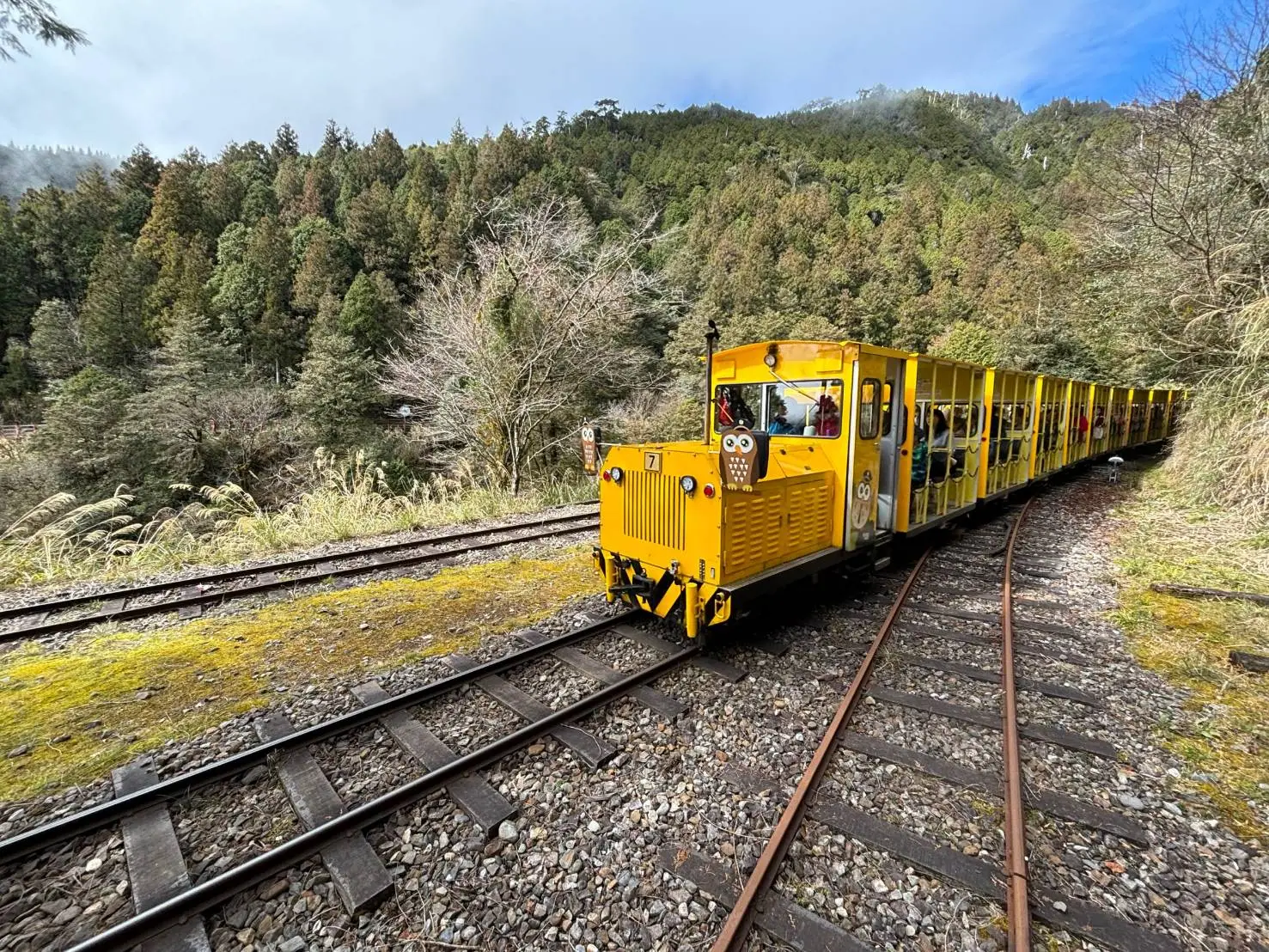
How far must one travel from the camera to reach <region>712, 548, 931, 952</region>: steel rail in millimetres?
2293

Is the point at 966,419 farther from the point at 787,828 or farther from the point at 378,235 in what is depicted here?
the point at 378,235

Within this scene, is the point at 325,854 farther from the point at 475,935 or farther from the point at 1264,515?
the point at 1264,515

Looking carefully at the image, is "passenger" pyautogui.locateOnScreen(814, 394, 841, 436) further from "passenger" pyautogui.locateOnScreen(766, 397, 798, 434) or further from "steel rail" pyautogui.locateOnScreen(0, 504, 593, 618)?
"steel rail" pyautogui.locateOnScreen(0, 504, 593, 618)

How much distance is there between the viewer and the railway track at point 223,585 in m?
5.67

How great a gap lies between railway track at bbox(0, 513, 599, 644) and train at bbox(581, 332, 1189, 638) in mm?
3198

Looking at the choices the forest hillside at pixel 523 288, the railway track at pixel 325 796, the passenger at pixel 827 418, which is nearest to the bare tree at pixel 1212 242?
the forest hillside at pixel 523 288

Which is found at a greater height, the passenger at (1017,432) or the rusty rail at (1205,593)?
the passenger at (1017,432)

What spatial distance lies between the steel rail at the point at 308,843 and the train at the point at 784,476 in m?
1.37

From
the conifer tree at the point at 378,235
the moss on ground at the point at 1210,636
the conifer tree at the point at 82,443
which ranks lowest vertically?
the moss on ground at the point at 1210,636

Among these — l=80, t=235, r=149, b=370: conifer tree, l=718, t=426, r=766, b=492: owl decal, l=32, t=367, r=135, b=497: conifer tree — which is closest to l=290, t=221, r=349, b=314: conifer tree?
l=80, t=235, r=149, b=370: conifer tree

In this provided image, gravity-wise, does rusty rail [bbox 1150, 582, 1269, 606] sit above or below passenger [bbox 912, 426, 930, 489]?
below

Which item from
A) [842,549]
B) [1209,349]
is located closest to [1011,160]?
[1209,349]

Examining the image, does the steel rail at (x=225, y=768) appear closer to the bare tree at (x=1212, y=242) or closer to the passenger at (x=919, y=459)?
the passenger at (x=919, y=459)

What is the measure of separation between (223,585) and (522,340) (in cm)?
949
